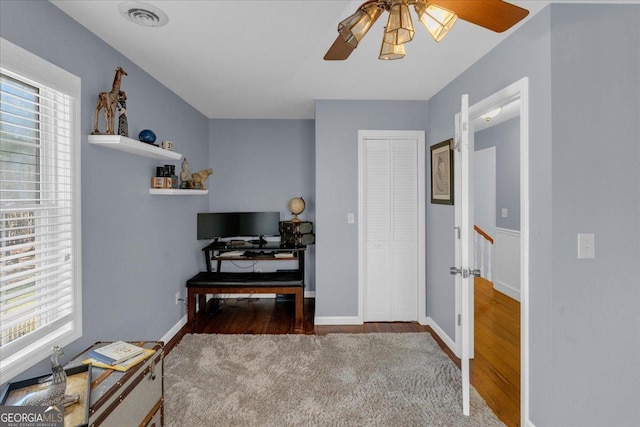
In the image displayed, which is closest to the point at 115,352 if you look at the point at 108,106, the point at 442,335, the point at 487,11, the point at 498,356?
the point at 108,106

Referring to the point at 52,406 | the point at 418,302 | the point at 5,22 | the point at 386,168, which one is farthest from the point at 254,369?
the point at 5,22

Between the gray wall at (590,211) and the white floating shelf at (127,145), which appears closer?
the gray wall at (590,211)

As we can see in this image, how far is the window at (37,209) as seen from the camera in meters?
1.65

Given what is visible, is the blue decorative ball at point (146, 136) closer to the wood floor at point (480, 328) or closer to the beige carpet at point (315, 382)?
the beige carpet at point (315, 382)

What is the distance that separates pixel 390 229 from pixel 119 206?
262 cm

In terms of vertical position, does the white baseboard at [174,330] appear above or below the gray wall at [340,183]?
below

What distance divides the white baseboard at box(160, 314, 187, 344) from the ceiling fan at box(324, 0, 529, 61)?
3168 mm

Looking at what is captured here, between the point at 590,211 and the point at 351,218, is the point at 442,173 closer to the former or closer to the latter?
the point at 351,218

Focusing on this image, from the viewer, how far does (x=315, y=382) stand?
263cm

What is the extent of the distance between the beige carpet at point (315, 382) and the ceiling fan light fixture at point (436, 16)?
2.17 m

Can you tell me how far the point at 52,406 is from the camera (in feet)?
4.44

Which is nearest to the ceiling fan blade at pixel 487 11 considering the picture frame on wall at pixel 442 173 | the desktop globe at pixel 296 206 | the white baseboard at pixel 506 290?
the picture frame on wall at pixel 442 173

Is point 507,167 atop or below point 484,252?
atop

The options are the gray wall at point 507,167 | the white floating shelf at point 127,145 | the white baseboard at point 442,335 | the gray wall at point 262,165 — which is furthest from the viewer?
the gray wall at point 262,165
